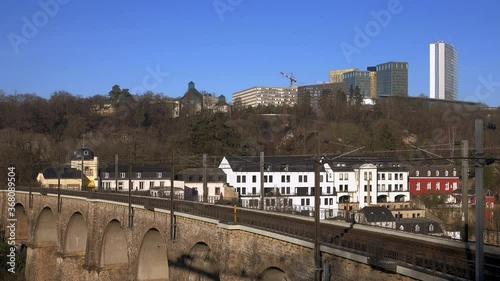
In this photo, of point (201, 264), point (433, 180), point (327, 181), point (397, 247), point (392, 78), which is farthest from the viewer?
point (392, 78)

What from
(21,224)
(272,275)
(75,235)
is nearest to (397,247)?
(272,275)

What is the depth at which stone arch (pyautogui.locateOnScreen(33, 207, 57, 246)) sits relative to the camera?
1924 inches

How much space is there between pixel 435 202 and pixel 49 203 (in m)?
33.8

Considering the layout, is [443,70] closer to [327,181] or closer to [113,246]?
[327,181]

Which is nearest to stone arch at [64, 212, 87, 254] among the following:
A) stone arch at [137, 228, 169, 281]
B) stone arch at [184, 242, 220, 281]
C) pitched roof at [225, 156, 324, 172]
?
stone arch at [137, 228, 169, 281]

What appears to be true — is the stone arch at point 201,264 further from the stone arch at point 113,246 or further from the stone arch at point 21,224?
the stone arch at point 21,224

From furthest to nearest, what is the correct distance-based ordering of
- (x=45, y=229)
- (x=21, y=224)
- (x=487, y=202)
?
1. (x=21, y=224)
2. (x=45, y=229)
3. (x=487, y=202)

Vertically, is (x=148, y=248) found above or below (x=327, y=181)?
below

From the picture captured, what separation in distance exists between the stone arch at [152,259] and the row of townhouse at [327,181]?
79.8 feet

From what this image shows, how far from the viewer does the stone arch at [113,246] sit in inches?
1442

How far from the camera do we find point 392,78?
173 metres

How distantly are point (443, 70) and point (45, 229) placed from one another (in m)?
85.0

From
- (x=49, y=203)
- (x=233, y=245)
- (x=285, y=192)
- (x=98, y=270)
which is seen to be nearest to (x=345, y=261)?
(x=233, y=245)

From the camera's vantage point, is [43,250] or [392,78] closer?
[43,250]
